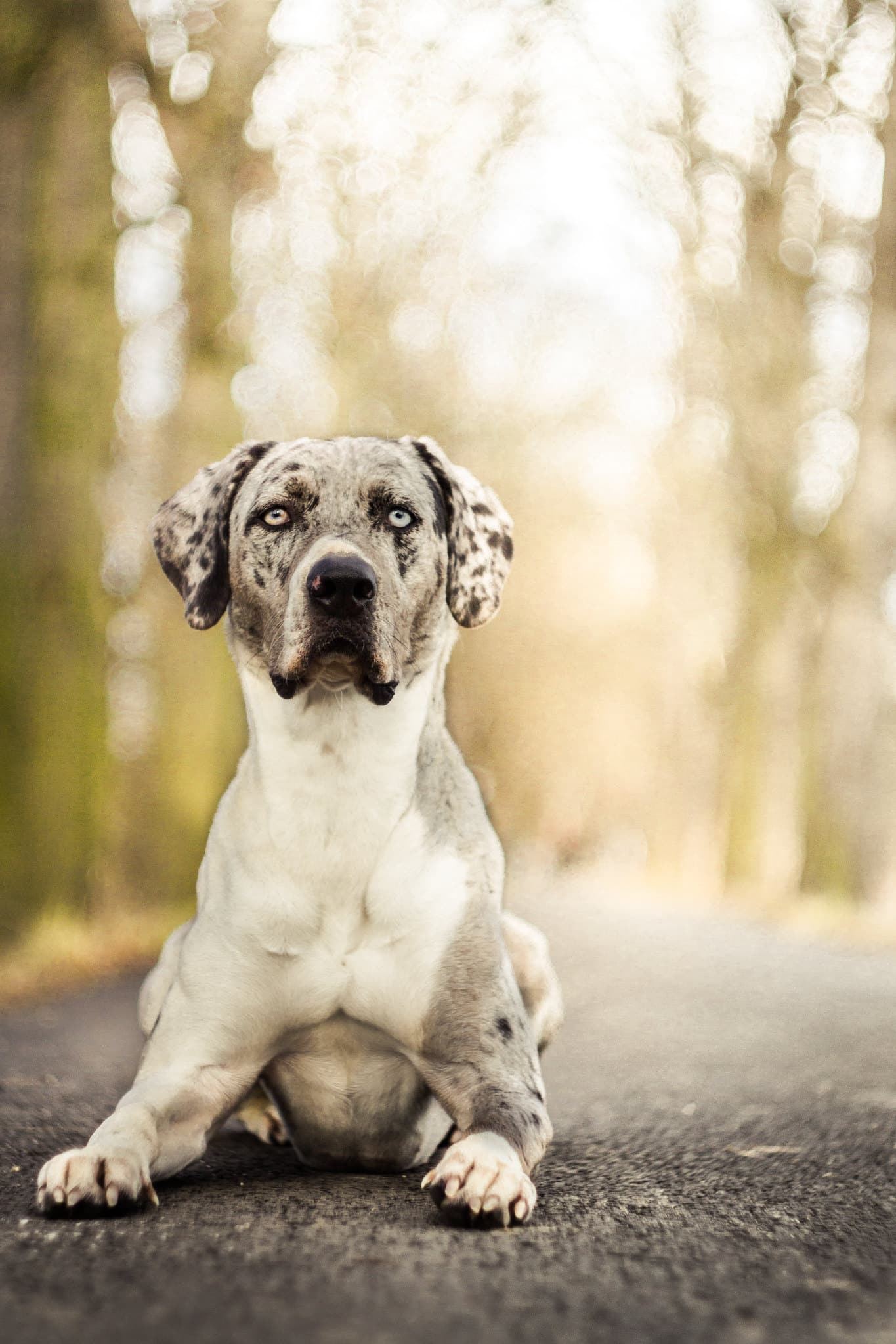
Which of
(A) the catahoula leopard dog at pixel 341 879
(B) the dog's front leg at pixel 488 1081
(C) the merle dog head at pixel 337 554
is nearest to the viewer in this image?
(B) the dog's front leg at pixel 488 1081

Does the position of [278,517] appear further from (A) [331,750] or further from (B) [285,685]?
(A) [331,750]

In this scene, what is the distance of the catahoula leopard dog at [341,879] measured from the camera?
394 centimetres

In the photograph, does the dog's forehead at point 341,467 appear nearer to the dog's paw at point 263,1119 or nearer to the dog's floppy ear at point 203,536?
the dog's floppy ear at point 203,536

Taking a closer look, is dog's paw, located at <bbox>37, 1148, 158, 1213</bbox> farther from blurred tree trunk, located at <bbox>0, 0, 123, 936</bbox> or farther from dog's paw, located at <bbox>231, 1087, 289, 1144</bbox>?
blurred tree trunk, located at <bbox>0, 0, 123, 936</bbox>

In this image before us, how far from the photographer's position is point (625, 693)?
3600 centimetres

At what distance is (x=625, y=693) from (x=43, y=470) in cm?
2727

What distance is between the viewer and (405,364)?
1720 centimetres

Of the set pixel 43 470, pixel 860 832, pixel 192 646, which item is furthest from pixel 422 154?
pixel 860 832

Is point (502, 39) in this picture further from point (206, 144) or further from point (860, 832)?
point (860, 832)

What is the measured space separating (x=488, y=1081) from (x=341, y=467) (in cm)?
198

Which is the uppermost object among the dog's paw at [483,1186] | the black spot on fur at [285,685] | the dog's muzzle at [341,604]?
the dog's muzzle at [341,604]

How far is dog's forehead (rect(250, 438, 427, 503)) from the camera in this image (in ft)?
14.7

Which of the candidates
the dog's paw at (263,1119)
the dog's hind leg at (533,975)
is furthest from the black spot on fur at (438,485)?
the dog's paw at (263,1119)

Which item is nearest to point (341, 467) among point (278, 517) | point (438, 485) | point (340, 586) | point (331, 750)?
point (278, 517)
